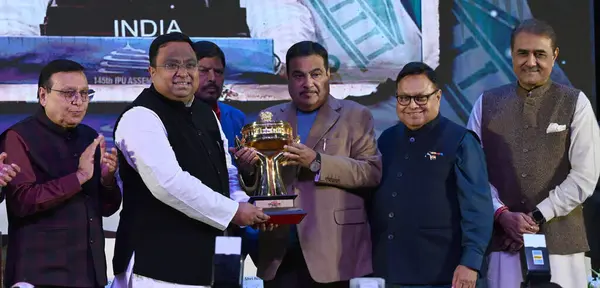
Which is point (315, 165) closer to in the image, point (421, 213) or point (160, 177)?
point (421, 213)

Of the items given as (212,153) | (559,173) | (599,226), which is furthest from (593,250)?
(212,153)

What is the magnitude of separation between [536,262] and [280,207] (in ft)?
3.02

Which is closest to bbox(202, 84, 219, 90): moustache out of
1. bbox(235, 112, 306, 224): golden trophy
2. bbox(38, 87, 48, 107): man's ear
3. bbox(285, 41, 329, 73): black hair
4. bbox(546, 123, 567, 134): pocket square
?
bbox(285, 41, 329, 73): black hair

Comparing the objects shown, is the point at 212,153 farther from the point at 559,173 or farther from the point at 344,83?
the point at 344,83

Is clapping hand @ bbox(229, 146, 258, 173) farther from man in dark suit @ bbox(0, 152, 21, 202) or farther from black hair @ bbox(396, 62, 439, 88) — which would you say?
man in dark suit @ bbox(0, 152, 21, 202)

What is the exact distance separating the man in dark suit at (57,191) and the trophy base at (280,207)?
0.55 metres

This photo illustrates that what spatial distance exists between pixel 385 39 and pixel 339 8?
0.32 m

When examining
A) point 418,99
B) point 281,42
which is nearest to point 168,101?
point 418,99

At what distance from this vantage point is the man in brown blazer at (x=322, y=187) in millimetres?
3285

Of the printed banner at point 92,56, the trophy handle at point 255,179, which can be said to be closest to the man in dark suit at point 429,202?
the trophy handle at point 255,179

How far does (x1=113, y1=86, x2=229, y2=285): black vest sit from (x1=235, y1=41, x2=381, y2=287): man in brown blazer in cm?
29

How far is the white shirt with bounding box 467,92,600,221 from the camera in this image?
339cm

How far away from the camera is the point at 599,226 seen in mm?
4594

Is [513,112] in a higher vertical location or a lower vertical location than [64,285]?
higher
